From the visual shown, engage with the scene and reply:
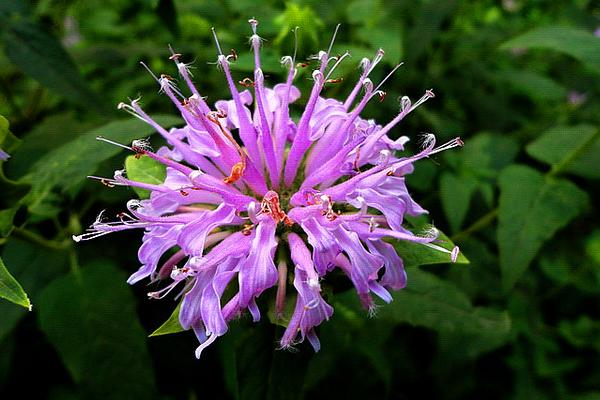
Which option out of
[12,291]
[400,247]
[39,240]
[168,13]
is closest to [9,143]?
[39,240]

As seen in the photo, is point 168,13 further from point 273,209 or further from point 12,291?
point 12,291

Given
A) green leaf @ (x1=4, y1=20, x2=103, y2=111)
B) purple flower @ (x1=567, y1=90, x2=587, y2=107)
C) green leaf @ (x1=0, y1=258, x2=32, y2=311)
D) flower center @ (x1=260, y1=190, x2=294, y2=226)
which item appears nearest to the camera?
green leaf @ (x1=0, y1=258, x2=32, y2=311)

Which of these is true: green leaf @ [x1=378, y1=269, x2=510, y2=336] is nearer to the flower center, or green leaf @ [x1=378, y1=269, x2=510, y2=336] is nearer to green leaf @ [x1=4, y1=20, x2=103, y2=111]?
the flower center

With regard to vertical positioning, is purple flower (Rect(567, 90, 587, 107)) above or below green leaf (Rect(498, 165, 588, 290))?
below

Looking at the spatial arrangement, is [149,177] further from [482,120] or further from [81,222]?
[482,120]

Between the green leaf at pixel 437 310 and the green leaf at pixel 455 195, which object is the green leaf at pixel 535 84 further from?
the green leaf at pixel 437 310

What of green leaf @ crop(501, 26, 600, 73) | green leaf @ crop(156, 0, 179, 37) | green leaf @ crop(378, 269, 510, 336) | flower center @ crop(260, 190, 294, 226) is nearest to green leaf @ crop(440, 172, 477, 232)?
green leaf @ crop(378, 269, 510, 336)

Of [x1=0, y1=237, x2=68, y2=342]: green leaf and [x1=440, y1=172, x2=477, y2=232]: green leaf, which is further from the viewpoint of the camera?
[x1=440, y1=172, x2=477, y2=232]: green leaf
